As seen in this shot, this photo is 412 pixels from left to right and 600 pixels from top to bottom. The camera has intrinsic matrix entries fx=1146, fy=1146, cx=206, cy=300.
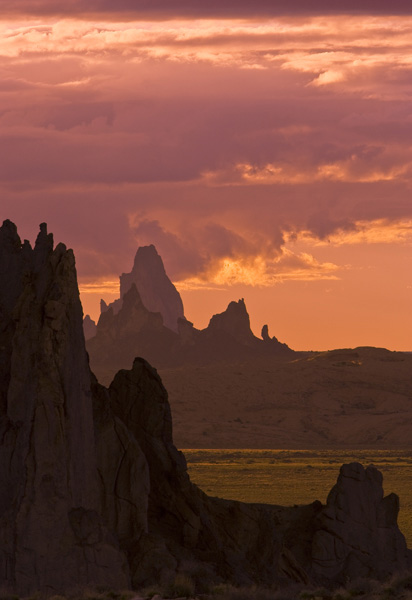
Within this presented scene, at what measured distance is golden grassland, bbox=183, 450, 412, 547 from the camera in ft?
331

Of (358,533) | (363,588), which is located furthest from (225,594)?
(358,533)

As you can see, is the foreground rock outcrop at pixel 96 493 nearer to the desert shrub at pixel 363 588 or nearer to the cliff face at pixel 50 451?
the cliff face at pixel 50 451

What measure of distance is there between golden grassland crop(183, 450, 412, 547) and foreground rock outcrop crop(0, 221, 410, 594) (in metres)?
30.5

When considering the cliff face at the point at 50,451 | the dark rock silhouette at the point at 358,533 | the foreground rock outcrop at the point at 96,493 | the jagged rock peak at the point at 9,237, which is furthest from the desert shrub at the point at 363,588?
the jagged rock peak at the point at 9,237

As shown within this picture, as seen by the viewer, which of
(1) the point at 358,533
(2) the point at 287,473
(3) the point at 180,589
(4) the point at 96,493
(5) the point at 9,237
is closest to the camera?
(3) the point at 180,589

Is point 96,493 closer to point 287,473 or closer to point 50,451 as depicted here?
point 50,451

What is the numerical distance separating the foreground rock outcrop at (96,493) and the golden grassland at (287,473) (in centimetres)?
3049

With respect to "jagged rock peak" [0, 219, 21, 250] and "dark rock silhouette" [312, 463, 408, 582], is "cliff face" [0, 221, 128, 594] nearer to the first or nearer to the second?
"jagged rock peak" [0, 219, 21, 250]

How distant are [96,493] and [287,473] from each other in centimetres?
9374

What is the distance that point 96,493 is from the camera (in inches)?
1359

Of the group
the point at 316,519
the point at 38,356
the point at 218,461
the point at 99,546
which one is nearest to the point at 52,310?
the point at 38,356

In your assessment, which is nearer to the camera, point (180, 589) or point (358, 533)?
point (180, 589)

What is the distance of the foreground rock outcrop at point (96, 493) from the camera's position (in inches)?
1278

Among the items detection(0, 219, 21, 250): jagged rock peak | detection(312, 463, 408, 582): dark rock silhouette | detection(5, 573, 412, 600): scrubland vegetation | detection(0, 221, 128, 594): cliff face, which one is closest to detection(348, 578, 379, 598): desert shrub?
detection(5, 573, 412, 600): scrubland vegetation
